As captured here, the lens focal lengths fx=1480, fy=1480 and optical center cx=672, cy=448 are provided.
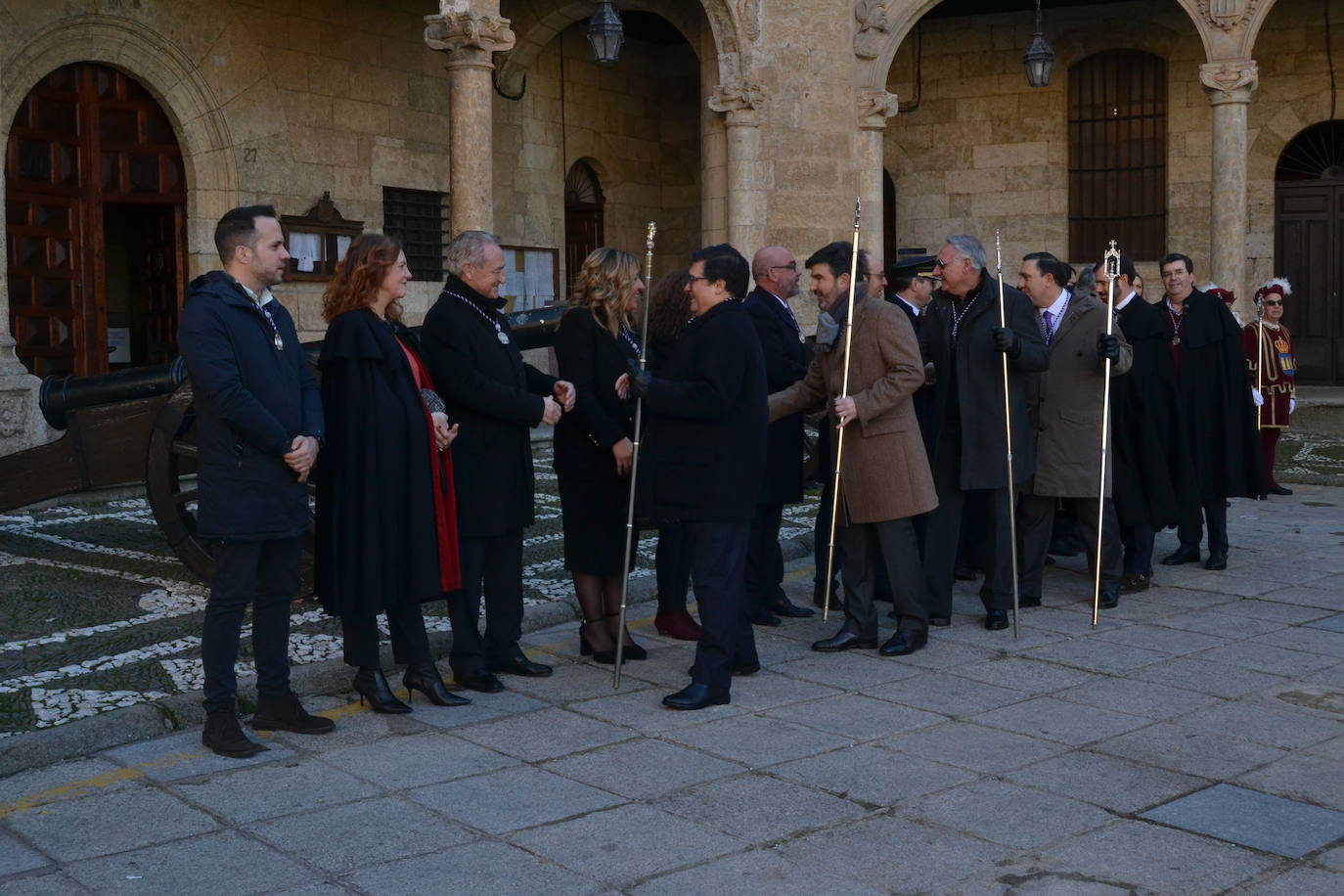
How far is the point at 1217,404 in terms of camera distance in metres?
8.59

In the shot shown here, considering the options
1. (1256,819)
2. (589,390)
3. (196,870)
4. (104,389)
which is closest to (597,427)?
(589,390)

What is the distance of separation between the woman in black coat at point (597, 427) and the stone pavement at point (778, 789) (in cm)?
48

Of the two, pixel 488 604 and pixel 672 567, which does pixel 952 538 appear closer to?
pixel 672 567

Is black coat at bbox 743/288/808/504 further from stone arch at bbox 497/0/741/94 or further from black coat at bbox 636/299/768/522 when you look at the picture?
stone arch at bbox 497/0/741/94

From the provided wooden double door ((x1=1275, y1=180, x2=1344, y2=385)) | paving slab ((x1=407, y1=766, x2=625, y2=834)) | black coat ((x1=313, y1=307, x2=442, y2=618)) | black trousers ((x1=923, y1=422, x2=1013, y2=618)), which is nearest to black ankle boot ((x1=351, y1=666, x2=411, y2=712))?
black coat ((x1=313, y1=307, x2=442, y2=618))

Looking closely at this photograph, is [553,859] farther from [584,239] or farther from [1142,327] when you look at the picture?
[584,239]

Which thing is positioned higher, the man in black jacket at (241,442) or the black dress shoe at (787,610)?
the man in black jacket at (241,442)

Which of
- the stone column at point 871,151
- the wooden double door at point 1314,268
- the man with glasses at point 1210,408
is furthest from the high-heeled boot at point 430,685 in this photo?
the wooden double door at point 1314,268

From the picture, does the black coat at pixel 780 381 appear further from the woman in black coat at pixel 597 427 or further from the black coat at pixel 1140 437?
the black coat at pixel 1140 437

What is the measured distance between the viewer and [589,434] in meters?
6.09

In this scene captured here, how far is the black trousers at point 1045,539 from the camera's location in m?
7.47

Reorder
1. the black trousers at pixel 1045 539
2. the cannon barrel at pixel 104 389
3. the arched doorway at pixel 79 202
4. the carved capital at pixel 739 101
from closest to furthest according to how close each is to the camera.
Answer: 1. the black trousers at pixel 1045 539
2. the cannon barrel at pixel 104 389
3. the arched doorway at pixel 79 202
4. the carved capital at pixel 739 101

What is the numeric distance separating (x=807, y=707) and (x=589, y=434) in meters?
1.44

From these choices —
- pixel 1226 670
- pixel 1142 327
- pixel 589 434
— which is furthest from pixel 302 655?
pixel 1142 327
